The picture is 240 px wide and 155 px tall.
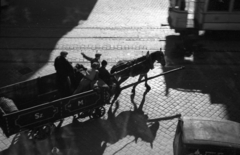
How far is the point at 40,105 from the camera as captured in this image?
8.70m

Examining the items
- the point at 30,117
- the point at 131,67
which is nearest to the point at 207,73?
the point at 131,67

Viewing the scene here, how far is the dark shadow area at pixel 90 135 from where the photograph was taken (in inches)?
369

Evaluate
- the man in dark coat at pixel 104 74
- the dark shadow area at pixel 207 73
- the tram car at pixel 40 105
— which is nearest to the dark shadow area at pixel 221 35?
the dark shadow area at pixel 207 73

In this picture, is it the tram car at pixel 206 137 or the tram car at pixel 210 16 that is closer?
the tram car at pixel 206 137

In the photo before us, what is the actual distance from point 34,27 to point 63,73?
31.5 feet

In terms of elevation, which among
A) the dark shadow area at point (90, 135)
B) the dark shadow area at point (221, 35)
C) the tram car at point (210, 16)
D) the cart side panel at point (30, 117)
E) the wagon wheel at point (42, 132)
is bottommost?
the dark shadow area at point (90, 135)

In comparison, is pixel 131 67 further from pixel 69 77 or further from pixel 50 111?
pixel 50 111

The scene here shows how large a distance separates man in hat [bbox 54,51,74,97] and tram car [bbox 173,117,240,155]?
3.96m

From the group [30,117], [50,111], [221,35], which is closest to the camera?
[30,117]

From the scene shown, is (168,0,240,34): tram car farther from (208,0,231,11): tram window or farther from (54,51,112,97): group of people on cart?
(54,51,112,97): group of people on cart

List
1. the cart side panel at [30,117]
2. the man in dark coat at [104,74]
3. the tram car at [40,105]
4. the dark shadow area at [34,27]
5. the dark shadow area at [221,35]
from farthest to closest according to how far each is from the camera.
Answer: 1. the dark shadow area at [221,35]
2. the dark shadow area at [34,27]
3. the man in dark coat at [104,74]
4. the tram car at [40,105]
5. the cart side panel at [30,117]

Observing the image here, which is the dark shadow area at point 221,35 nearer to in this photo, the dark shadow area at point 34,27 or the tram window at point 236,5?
the tram window at point 236,5

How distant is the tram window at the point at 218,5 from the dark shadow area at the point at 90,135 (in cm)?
823

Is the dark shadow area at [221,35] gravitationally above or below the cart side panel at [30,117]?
above
